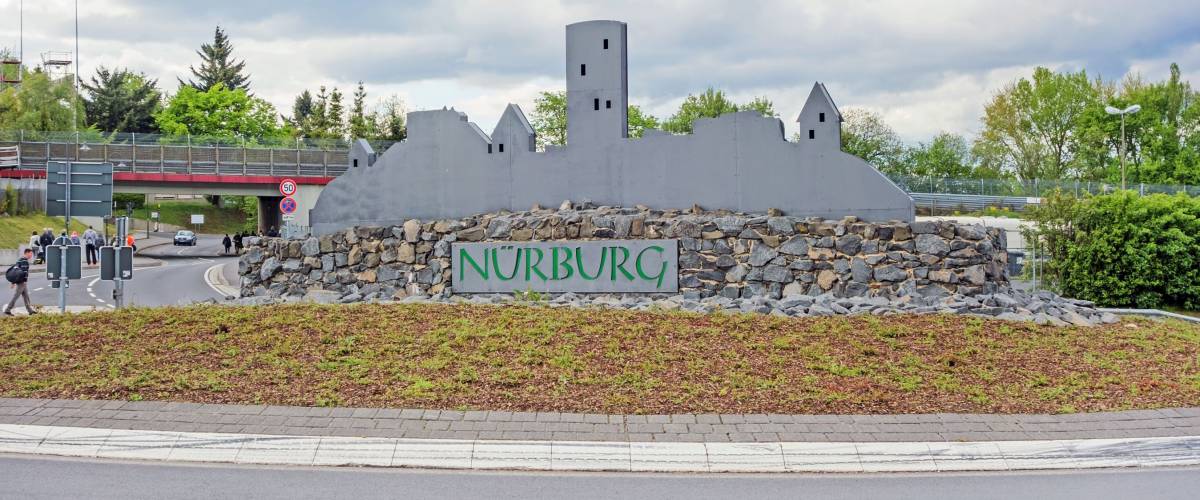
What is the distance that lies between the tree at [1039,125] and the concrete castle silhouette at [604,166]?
49.0m

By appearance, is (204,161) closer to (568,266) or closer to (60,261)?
(60,261)

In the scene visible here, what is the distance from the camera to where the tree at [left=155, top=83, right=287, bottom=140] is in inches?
3265

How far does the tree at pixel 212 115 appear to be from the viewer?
3265 inches

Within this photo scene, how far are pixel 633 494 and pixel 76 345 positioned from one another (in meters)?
8.38

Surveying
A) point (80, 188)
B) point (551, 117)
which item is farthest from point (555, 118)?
point (80, 188)

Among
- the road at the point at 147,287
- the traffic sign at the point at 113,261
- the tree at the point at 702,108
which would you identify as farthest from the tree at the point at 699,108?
the traffic sign at the point at 113,261

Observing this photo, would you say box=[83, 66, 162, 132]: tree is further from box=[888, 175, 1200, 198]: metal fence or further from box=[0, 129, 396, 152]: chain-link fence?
box=[888, 175, 1200, 198]: metal fence

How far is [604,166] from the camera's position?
55.1 ft

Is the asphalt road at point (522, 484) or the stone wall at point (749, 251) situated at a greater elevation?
the stone wall at point (749, 251)

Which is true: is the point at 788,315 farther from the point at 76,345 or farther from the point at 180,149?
the point at 180,149

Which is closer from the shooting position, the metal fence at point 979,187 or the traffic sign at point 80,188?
the traffic sign at point 80,188

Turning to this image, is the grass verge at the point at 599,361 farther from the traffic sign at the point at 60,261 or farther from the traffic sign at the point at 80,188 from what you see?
the traffic sign at the point at 80,188

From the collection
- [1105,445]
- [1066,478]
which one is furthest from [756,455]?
[1105,445]

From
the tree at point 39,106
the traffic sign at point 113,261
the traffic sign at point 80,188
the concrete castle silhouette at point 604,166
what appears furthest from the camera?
the tree at point 39,106
